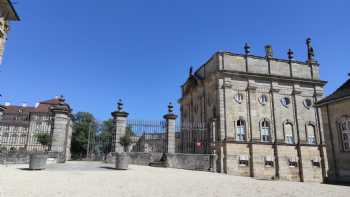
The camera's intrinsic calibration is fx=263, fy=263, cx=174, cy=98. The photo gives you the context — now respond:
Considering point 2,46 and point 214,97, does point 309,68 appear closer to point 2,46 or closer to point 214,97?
point 214,97

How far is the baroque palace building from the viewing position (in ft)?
67.7

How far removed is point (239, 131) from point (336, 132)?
679cm

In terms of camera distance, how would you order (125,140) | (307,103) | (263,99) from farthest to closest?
(307,103) < (263,99) < (125,140)

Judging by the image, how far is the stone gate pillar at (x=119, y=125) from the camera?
1764 cm

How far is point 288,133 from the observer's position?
22.6 meters

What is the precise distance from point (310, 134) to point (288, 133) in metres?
2.26

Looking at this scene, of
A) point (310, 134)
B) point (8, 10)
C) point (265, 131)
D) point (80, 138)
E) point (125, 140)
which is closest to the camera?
point (8, 10)

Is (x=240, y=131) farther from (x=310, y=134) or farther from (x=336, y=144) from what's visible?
(x=310, y=134)

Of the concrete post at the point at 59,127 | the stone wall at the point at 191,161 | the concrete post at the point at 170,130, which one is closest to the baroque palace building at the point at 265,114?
the stone wall at the point at 191,161

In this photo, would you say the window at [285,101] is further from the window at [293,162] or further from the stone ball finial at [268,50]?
the window at [293,162]

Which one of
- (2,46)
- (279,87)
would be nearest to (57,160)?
(2,46)

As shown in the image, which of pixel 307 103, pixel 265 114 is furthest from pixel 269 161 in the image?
pixel 307 103

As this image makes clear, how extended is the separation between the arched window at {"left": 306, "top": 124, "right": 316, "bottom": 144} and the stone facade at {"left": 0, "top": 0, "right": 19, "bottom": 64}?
76.7 ft

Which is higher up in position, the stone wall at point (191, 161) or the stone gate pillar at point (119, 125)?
the stone gate pillar at point (119, 125)
